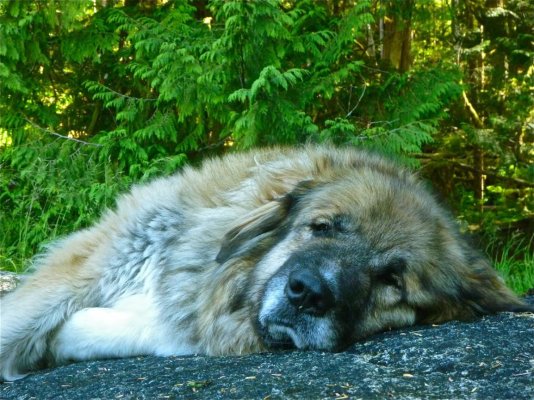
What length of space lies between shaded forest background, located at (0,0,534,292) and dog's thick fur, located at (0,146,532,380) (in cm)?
267

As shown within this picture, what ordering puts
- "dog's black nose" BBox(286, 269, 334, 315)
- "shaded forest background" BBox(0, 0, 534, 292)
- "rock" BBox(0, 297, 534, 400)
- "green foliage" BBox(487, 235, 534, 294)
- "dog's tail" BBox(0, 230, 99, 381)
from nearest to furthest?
1. "rock" BBox(0, 297, 534, 400)
2. "dog's black nose" BBox(286, 269, 334, 315)
3. "dog's tail" BBox(0, 230, 99, 381)
4. "green foliage" BBox(487, 235, 534, 294)
5. "shaded forest background" BBox(0, 0, 534, 292)

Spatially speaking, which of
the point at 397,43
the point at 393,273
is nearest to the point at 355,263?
the point at 393,273

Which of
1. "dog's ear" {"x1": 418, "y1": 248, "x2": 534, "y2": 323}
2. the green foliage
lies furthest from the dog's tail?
the green foliage

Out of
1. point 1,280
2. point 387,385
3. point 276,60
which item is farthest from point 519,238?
point 387,385

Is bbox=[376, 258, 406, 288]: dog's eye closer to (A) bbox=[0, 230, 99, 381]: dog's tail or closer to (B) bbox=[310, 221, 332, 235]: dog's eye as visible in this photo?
(B) bbox=[310, 221, 332, 235]: dog's eye

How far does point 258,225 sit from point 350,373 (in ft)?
3.63

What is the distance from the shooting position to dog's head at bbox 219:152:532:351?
3664mm

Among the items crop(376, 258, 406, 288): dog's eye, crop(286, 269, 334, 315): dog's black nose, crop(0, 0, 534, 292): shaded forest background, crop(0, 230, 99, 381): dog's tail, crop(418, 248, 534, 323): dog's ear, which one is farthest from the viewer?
crop(0, 0, 534, 292): shaded forest background

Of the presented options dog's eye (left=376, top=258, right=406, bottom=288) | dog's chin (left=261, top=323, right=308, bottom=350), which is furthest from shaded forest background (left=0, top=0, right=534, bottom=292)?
dog's chin (left=261, top=323, right=308, bottom=350)

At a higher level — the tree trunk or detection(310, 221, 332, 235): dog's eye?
the tree trunk

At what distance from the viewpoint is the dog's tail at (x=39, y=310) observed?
14.4ft

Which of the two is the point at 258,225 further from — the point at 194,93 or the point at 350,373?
the point at 194,93

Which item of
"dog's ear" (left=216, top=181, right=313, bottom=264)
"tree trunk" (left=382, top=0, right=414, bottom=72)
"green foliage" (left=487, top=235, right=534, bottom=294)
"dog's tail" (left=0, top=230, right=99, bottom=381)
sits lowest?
"green foliage" (left=487, top=235, right=534, bottom=294)

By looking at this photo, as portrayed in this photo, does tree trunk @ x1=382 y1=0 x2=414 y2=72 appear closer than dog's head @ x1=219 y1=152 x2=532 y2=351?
No
